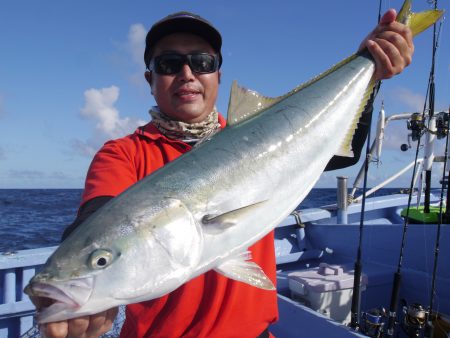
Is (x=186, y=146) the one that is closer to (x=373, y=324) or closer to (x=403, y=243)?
(x=373, y=324)

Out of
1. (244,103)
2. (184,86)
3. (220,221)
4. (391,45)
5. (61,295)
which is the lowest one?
(61,295)

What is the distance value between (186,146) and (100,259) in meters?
1.07

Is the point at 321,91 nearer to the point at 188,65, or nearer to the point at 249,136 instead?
the point at 249,136

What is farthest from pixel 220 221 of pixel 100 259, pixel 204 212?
pixel 100 259

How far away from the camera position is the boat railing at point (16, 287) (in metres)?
4.19

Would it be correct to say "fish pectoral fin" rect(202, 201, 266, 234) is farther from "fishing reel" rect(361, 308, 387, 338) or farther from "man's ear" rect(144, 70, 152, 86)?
"fishing reel" rect(361, 308, 387, 338)

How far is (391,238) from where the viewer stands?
200 inches

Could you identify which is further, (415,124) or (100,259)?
(415,124)

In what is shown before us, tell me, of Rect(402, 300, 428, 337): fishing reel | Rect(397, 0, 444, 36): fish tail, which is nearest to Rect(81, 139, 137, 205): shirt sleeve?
Rect(397, 0, 444, 36): fish tail

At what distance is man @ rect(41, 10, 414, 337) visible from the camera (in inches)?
84.4

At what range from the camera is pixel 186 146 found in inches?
98.0

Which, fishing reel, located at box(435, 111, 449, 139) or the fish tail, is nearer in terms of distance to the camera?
the fish tail

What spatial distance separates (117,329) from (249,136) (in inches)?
125

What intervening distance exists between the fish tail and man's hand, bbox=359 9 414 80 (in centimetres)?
14
